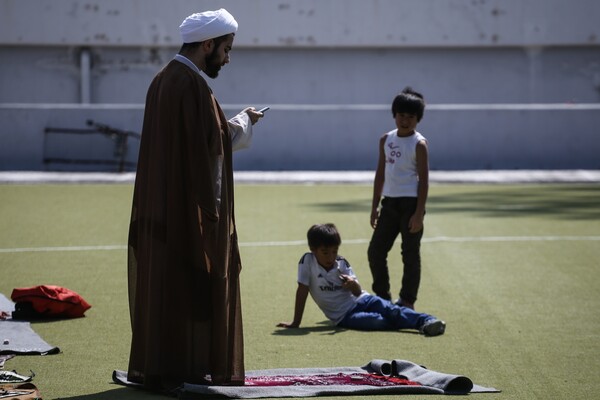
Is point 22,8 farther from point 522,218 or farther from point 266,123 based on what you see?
point 522,218

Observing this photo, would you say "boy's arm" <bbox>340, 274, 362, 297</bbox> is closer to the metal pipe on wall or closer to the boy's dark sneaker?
the boy's dark sneaker

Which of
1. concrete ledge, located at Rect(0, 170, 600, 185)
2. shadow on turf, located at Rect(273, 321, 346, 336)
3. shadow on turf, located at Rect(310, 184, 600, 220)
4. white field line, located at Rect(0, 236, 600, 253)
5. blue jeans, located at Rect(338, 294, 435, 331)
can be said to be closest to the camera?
shadow on turf, located at Rect(273, 321, 346, 336)

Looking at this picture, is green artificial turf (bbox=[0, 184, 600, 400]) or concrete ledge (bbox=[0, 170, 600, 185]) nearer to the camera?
green artificial turf (bbox=[0, 184, 600, 400])

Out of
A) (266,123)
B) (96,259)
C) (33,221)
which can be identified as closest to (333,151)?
(266,123)

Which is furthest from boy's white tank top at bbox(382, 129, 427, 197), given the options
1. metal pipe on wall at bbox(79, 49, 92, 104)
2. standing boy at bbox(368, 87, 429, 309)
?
metal pipe on wall at bbox(79, 49, 92, 104)

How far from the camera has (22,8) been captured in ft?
106

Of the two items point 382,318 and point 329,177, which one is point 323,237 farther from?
point 329,177

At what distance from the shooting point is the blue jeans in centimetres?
918

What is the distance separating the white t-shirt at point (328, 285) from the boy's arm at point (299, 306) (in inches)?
1.8

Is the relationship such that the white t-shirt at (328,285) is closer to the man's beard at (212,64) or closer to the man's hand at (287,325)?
the man's hand at (287,325)

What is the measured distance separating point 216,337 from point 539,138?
19916mm

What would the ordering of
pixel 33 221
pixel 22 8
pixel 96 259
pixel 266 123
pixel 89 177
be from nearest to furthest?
1. pixel 96 259
2. pixel 33 221
3. pixel 89 177
4. pixel 266 123
5. pixel 22 8

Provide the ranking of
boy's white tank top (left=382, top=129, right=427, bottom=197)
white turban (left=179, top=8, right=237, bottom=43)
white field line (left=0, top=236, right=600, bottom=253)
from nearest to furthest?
1. white turban (left=179, top=8, right=237, bottom=43)
2. boy's white tank top (left=382, top=129, right=427, bottom=197)
3. white field line (left=0, top=236, right=600, bottom=253)

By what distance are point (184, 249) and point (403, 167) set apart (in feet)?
10.9
